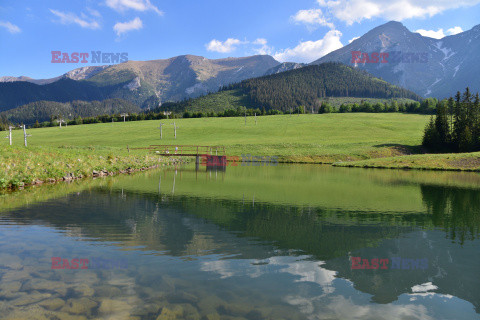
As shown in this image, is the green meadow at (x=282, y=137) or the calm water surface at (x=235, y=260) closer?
the calm water surface at (x=235, y=260)

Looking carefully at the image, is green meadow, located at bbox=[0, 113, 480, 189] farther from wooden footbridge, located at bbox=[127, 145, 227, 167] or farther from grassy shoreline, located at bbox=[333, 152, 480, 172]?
wooden footbridge, located at bbox=[127, 145, 227, 167]

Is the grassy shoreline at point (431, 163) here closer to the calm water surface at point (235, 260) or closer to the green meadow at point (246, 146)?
the green meadow at point (246, 146)

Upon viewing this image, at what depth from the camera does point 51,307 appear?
7738 mm

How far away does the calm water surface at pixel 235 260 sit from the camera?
319 inches

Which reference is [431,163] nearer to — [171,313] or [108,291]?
[171,313]

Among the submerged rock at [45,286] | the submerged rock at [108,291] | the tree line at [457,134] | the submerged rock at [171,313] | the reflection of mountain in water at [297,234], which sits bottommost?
the reflection of mountain in water at [297,234]

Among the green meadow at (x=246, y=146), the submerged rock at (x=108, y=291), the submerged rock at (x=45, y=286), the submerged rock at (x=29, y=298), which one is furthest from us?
the green meadow at (x=246, y=146)

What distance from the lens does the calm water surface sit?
810 centimetres

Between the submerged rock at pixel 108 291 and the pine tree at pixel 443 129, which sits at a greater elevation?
the pine tree at pixel 443 129

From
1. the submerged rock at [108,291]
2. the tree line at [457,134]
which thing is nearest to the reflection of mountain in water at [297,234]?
the submerged rock at [108,291]

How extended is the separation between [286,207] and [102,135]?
120 metres

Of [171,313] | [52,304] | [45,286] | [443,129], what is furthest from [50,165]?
[443,129]

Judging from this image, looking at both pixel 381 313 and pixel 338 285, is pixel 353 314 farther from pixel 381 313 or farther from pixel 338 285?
pixel 338 285

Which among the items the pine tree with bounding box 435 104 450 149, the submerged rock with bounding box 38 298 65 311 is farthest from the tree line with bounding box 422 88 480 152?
the submerged rock with bounding box 38 298 65 311
